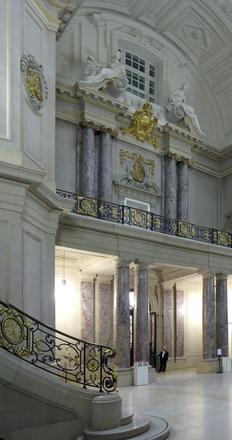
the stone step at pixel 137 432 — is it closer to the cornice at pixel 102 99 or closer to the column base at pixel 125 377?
the column base at pixel 125 377

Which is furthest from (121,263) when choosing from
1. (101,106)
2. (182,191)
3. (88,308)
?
(182,191)

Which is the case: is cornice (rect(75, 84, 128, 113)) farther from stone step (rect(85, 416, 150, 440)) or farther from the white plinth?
stone step (rect(85, 416, 150, 440))

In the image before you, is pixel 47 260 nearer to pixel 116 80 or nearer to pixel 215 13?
pixel 116 80

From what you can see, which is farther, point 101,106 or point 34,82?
point 101,106

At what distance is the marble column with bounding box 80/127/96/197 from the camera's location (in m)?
17.0

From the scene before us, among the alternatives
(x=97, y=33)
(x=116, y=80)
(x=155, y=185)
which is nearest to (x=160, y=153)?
(x=155, y=185)

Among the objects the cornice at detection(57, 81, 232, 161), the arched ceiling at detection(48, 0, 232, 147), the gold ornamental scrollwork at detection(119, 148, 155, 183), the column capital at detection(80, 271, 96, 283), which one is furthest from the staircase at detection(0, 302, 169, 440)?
the arched ceiling at detection(48, 0, 232, 147)

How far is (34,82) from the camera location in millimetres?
11734

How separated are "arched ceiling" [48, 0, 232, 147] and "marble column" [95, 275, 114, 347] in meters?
9.41

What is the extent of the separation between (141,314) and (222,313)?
424 centimetres

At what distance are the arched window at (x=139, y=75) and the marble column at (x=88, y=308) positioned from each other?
7919 mm

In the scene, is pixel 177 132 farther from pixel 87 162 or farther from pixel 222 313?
pixel 222 313

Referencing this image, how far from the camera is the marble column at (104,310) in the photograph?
56.9 feet

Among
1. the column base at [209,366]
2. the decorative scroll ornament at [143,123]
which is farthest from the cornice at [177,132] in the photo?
the column base at [209,366]
